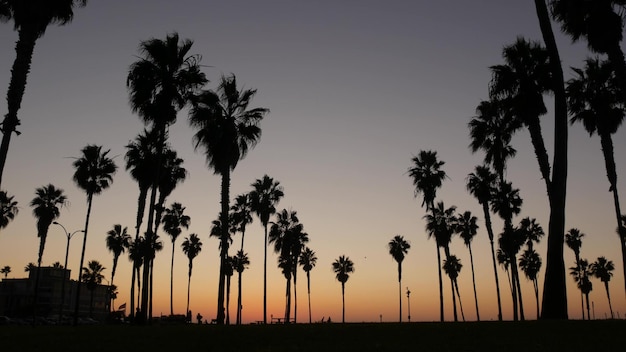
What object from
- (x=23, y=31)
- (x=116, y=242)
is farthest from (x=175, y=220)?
(x=23, y=31)

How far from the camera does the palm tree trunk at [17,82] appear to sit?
20.0 meters

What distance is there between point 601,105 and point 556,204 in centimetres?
1502

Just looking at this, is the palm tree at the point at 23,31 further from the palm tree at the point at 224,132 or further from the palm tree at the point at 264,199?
the palm tree at the point at 264,199

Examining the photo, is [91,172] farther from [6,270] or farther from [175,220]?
[6,270]

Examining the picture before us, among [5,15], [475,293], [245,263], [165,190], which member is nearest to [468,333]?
[5,15]

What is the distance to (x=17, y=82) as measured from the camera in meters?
20.5

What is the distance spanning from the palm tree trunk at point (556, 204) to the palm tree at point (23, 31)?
21883 mm

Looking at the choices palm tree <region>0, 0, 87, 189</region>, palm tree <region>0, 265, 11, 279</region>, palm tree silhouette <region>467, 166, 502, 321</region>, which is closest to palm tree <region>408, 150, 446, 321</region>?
palm tree silhouette <region>467, 166, 502, 321</region>

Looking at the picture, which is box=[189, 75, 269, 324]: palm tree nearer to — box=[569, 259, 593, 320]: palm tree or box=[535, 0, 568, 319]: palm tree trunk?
box=[535, 0, 568, 319]: palm tree trunk

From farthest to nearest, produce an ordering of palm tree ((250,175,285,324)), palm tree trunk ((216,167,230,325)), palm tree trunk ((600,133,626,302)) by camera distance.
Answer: palm tree ((250,175,285,324)) < palm tree trunk ((600,133,626,302)) < palm tree trunk ((216,167,230,325))

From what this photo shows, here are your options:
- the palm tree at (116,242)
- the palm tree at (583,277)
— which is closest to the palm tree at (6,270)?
the palm tree at (116,242)

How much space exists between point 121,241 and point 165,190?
47.8m

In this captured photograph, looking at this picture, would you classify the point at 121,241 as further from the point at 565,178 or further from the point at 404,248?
the point at 565,178

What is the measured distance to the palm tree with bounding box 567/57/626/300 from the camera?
1249 inches
